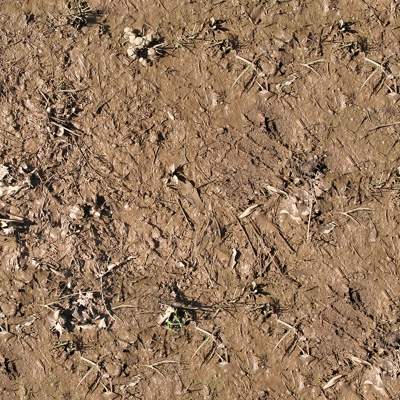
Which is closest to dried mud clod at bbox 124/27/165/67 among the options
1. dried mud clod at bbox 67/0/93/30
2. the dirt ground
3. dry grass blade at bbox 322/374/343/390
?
the dirt ground

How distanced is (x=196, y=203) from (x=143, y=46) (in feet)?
5.17

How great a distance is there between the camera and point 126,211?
4.22m

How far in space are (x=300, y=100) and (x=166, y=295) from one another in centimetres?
229

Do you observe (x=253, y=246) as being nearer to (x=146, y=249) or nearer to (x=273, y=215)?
(x=273, y=215)

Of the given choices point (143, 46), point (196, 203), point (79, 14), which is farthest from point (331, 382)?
point (79, 14)

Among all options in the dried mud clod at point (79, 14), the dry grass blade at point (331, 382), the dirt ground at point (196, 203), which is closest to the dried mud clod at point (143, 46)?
the dirt ground at point (196, 203)

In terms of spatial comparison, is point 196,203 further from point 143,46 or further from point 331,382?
point 331,382

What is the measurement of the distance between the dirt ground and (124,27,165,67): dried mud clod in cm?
2

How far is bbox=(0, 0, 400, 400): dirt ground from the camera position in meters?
4.17

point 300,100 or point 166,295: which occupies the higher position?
point 300,100

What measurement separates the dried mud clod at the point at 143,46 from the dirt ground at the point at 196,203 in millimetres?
16

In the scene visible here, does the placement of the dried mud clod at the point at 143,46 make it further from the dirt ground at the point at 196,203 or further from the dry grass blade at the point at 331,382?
the dry grass blade at the point at 331,382

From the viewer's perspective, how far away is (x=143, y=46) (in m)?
4.23

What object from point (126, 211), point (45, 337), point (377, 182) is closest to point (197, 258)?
point (126, 211)
